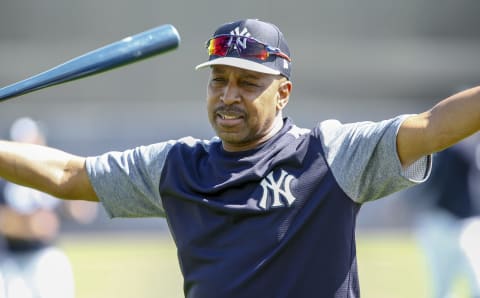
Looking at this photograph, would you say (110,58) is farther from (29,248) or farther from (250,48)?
(29,248)

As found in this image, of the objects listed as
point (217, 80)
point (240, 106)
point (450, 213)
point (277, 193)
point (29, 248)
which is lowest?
point (450, 213)

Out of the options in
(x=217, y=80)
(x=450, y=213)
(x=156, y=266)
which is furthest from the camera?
(x=156, y=266)

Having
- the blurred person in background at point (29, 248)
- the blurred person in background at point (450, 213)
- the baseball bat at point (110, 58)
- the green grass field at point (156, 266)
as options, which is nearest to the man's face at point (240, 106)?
the baseball bat at point (110, 58)

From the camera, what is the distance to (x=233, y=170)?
13.0ft

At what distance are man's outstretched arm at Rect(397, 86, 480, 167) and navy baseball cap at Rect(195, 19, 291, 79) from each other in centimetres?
68

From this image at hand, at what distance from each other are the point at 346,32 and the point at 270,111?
1953cm

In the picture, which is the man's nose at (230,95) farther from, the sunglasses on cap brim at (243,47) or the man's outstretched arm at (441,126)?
the man's outstretched arm at (441,126)

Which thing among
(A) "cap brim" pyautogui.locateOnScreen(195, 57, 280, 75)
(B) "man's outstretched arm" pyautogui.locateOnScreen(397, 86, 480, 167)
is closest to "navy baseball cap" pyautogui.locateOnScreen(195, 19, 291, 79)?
(A) "cap brim" pyautogui.locateOnScreen(195, 57, 280, 75)

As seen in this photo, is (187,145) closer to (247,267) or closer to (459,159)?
(247,267)

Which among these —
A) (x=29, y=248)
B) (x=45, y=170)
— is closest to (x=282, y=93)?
(x=45, y=170)

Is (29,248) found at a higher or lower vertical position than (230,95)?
lower

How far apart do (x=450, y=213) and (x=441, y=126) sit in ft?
18.1

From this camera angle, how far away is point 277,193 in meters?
3.83

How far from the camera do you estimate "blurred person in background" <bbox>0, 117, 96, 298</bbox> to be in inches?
317
